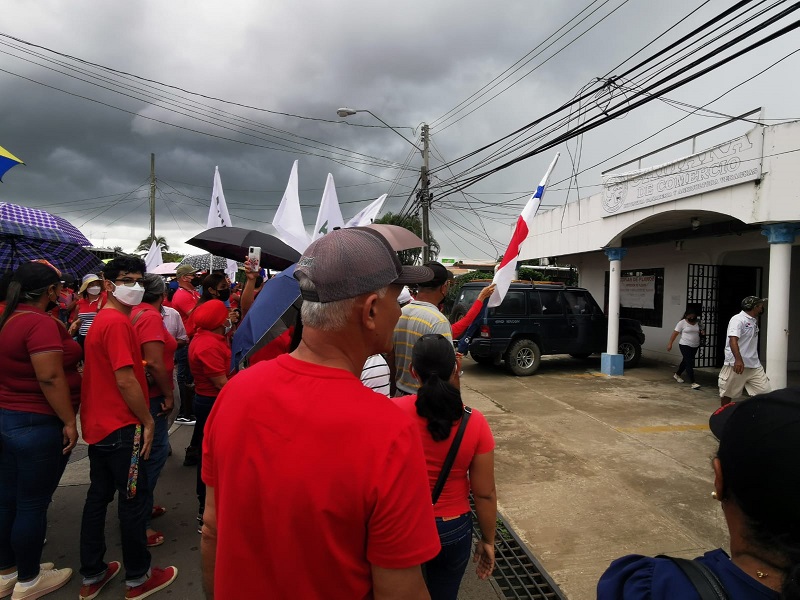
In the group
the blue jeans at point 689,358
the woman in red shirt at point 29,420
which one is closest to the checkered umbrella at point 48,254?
the woman in red shirt at point 29,420

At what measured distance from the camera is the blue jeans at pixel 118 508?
2674 mm

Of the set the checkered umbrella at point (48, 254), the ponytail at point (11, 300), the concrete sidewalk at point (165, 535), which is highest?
the checkered umbrella at point (48, 254)

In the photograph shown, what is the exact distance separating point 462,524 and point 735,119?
26.1 feet

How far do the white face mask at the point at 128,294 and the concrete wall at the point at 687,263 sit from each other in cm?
1157

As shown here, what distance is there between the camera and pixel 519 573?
3.21 metres

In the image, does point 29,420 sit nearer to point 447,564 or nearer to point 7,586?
point 7,586

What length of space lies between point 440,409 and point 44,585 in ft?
9.03

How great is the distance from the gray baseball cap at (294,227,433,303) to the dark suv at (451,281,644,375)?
8.49 m

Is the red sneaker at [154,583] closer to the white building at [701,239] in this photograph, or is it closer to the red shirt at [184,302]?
the red shirt at [184,302]

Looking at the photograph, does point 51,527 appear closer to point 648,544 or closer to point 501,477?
point 501,477

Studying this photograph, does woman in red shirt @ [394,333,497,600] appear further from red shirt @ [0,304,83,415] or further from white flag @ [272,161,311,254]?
white flag @ [272,161,311,254]

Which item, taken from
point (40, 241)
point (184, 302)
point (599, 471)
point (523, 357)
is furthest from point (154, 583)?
point (523, 357)

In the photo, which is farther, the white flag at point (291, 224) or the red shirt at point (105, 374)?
the white flag at point (291, 224)

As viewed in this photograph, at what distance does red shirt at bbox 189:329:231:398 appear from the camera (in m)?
3.59
